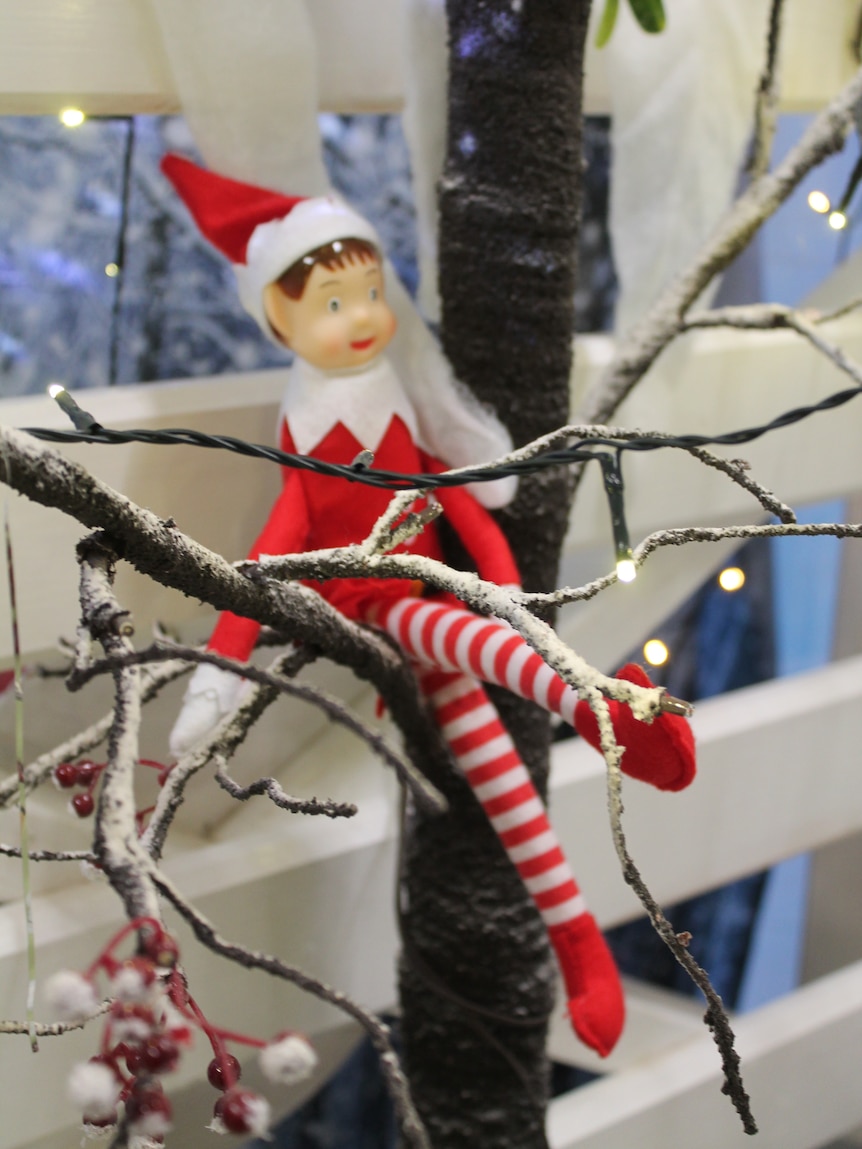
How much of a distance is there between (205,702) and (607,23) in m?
0.48

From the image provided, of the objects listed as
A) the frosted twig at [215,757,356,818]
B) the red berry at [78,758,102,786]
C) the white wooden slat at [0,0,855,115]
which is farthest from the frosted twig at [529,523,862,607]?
the white wooden slat at [0,0,855,115]

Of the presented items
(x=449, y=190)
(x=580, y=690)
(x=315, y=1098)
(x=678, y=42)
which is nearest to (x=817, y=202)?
(x=678, y=42)

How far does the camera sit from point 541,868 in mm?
583

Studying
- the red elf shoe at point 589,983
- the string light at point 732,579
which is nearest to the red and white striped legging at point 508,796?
the red elf shoe at point 589,983

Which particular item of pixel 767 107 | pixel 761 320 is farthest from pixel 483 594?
pixel 767 107

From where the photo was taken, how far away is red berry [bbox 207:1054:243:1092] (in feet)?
1.05

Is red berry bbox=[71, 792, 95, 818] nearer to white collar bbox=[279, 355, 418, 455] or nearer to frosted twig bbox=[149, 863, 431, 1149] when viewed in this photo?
frosted twig bbox=[149, 863, 431, 1149]

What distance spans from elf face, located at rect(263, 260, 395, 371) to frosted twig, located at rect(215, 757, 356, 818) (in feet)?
0.80

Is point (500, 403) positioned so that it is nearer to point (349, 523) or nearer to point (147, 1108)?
point (349, 523)

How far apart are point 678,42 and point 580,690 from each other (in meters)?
0.60

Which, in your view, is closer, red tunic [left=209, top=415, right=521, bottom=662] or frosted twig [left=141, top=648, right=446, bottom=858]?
frosted twig [left=141, top=648, right=446, bottom=858]

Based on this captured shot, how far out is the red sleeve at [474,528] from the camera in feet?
1.84

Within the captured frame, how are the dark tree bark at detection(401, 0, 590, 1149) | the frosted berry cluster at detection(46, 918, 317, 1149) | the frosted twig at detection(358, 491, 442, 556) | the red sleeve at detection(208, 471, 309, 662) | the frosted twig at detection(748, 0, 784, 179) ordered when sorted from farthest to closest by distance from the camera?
the frosted twig at detection(748, 0, 784, 179)
the dark tree bark at detection(401, 0, 590, 1149)
the red sleeve at detection(208, 471, 309, 662)
the frosted twig at detection(358, 491, 442, 556)
the frosted berry cluster at detection(46, 918, 317, 1149)

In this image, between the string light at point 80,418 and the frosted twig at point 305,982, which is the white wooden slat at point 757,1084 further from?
the string light at point 80,418
